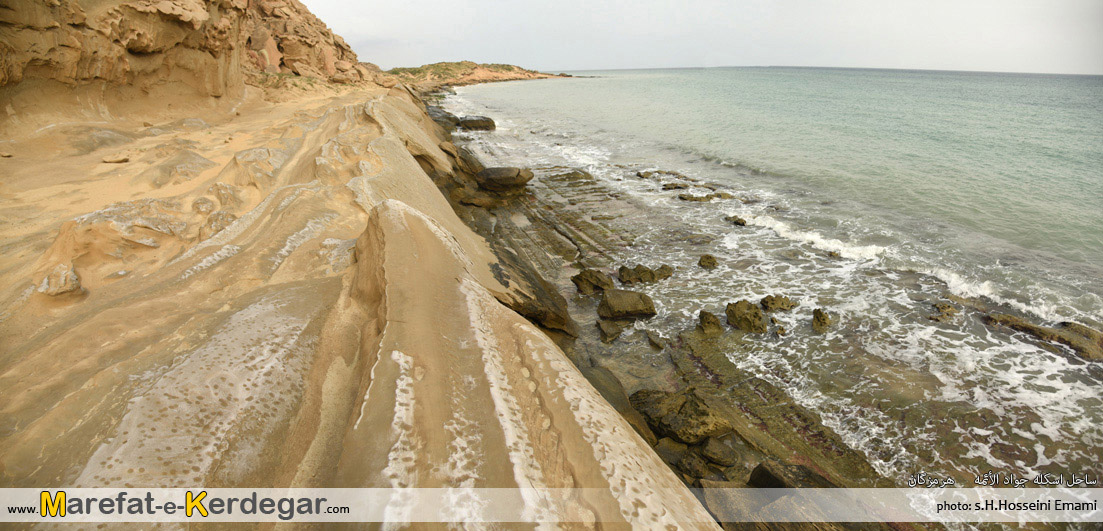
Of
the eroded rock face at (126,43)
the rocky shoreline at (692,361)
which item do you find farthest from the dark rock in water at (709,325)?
the eroded rock face at (126,43)

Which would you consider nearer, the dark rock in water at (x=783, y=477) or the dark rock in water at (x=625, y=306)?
the dark rock in water at (x=783, y=477)

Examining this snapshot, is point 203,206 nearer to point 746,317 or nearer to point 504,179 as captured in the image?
point 746,317

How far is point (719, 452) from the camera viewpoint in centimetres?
433

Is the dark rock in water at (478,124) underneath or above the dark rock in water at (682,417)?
above

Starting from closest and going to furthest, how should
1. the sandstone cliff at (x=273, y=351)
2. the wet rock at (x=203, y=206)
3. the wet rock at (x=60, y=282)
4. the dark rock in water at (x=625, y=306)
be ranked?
1. the sandstone cliff at (x=273, y=351)
2. the wet rock at (x=60, y=282)
3. the wet rock at (x=203, y=206)
4. the dark rock in water at (x=625, y=306)

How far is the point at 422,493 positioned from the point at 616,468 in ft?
3.43

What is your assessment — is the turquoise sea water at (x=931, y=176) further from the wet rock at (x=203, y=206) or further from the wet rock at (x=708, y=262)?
the wet rock at (x=203, y=206)

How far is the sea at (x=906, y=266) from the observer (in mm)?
4820

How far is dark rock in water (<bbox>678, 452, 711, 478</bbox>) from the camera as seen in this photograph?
4.13 metres

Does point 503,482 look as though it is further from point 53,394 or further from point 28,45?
point 28,45

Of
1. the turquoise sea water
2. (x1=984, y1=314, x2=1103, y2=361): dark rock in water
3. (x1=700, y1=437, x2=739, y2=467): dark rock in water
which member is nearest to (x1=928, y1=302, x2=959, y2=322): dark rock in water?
(x1=984, y1=314, x2=1103, y2=361): dark rock in water

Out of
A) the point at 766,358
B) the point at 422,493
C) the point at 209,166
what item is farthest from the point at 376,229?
the point at 766,358

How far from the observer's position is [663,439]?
4.53 m

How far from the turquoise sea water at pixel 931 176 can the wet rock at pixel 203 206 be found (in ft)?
36.7
